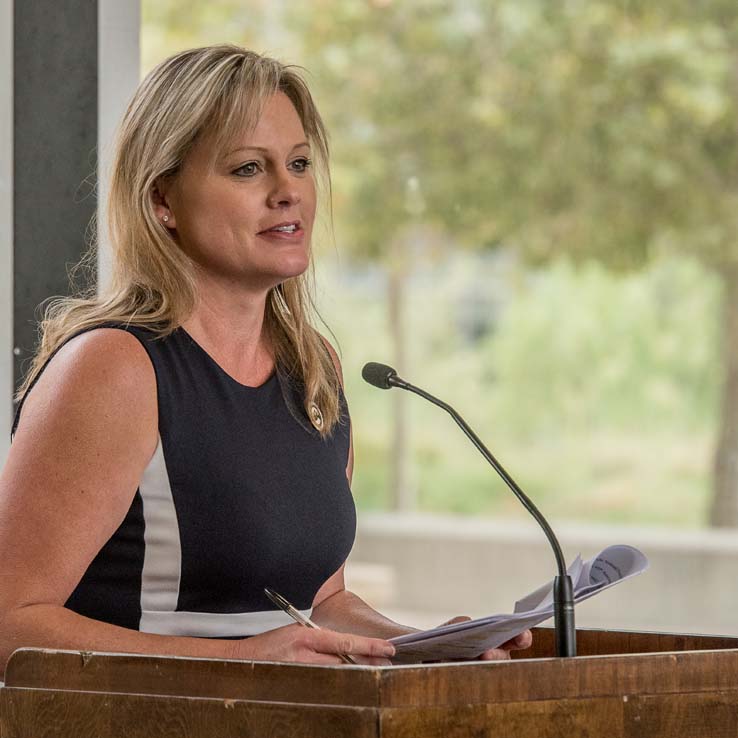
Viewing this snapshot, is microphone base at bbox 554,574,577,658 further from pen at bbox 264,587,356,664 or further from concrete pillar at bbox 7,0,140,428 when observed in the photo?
concrete pillar at bbox 7,0,140,428

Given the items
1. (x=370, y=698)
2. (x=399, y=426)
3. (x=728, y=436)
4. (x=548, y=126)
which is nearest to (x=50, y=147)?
(x=370, y=698)

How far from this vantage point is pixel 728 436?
7.64 meters

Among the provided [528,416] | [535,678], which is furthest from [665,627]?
[535,678]

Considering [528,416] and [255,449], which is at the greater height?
[528,416]

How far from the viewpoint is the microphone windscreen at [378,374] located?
1628 mm

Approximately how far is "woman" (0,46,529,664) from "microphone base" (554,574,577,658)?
0.14 metres

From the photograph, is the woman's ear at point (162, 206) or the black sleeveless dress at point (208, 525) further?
the woman's ear at point (162, 206)

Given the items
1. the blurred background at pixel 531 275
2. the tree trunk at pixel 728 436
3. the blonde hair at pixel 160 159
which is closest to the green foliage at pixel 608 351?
the blurred background at pixel 531 275

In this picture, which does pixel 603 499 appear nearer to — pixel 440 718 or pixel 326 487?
pixel 326 487

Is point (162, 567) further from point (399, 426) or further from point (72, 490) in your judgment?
point (399, 426)

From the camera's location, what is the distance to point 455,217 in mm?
8289

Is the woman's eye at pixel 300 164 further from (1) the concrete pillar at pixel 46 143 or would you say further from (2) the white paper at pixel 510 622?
(2) the white paper at pixel 510 622

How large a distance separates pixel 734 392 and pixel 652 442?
37.3 inches

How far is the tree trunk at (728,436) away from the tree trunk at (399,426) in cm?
209
